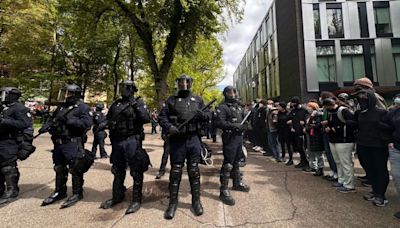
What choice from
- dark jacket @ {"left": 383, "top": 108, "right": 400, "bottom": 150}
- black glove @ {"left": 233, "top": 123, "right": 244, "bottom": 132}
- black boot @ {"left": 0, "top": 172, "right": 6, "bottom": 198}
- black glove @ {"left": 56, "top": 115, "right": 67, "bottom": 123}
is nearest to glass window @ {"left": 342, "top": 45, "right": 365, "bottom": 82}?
dark jacket @ {"left": 383, "top": 108, "right": 400, "bottom": 150}

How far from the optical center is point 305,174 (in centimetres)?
611

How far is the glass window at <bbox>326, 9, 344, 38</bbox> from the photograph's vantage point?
63.9ft

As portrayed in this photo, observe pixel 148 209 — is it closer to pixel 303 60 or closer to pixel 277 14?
pixel 303 60

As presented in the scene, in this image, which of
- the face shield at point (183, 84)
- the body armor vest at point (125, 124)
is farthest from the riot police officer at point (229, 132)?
the body armor vest at point (125, 124)

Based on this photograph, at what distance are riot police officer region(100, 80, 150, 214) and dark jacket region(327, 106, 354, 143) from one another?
11.6ft

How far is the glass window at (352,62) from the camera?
1919 cm

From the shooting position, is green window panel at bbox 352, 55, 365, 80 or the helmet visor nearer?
the helmet visor

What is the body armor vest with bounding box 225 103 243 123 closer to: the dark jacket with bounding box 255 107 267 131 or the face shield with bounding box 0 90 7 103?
the face shield with bounding box 0 90 7 103

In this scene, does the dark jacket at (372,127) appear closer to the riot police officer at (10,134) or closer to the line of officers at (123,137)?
the line of officers at (123,137)

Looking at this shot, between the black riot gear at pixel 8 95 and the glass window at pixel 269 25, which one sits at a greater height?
the glass window at pixel 269 25

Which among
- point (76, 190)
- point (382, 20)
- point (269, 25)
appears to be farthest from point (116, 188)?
point (269, 25)

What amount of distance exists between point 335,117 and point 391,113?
1123 mm

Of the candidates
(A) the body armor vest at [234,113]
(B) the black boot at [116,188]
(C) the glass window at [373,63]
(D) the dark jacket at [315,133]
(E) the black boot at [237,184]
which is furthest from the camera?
(C) the glass window at [373,63]

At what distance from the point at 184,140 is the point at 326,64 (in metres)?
19.0
